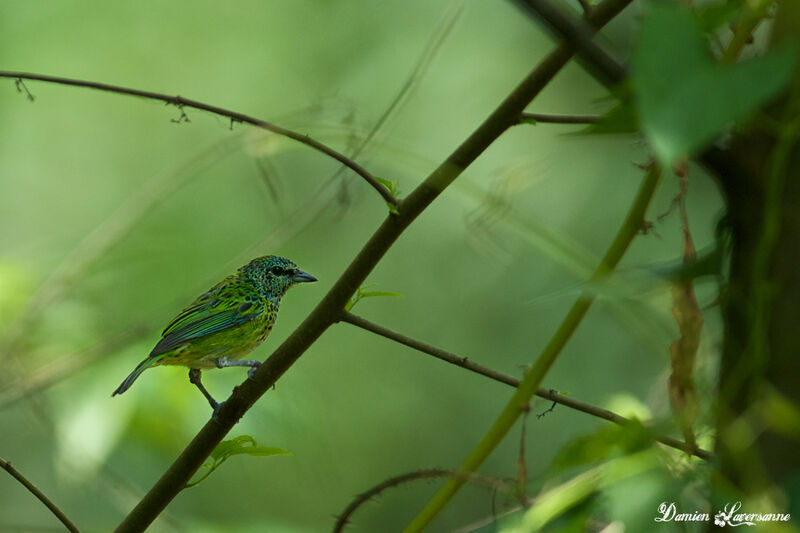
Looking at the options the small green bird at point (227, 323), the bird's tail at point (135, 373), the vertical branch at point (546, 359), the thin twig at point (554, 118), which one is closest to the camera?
the vertical branch at point (546, 359)

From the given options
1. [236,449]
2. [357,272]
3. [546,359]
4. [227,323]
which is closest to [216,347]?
[227,323]

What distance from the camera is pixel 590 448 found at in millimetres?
846

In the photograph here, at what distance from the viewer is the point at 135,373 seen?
2.84m

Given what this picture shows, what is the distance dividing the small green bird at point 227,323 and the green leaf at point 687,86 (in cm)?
214

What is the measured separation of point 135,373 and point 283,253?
1436 mm

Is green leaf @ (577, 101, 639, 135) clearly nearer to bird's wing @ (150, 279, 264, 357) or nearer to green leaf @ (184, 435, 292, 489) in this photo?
green leaf @ (184, 435, 292, 489)

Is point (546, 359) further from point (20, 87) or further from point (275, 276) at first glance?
point (275, 276)

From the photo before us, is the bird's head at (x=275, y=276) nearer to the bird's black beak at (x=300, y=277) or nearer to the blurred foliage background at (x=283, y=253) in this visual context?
the bird's black beak at (x=300, y=277)

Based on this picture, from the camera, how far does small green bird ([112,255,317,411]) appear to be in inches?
113

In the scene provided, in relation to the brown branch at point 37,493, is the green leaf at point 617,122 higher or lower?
higher

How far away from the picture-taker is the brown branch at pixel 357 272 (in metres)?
1.25

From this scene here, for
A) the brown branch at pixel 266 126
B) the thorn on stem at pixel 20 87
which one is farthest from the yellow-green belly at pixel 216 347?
the brown branch at pixel 266 126
